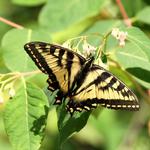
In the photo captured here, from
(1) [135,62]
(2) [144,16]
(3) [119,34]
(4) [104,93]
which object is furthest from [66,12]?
(4) [104,93]

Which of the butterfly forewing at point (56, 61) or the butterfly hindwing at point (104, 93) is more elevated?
the butterfly forewing at point (56, 61)

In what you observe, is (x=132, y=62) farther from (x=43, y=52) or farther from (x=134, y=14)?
(x=134, y=14)

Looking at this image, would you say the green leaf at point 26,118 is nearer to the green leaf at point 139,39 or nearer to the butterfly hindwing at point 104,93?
the butterfly hindwing at point 104,93

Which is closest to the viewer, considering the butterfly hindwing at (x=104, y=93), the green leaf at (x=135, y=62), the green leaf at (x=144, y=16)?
the butterfly hindwing at (x=104, y=93)

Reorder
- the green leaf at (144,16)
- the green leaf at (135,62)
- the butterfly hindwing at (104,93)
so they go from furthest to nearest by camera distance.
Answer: the green leaf at (144,16) < the green leaf at (135,62) < the butterfly hindwing at (104,93)

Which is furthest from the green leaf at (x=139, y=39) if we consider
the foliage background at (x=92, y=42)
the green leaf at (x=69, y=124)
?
the green leaf at (x=69, y=124)

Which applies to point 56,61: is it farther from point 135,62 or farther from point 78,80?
point 135,62

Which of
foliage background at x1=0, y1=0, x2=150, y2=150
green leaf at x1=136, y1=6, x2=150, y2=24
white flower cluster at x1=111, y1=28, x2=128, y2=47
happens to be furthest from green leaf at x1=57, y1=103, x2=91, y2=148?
green leaf at x1=136, y1=6, x2=150, y2=24

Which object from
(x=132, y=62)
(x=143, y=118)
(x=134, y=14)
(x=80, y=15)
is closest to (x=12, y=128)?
(x=132, y=62)

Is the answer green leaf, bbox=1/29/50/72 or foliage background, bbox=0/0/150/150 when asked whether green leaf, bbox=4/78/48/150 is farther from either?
green leaf, bbox=1/29/50/72
